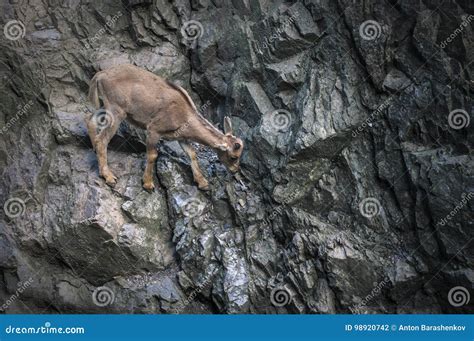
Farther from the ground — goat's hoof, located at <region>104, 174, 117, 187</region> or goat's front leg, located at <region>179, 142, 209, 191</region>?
goat's front leg, located at <region>179, 142, 209, 191</region>

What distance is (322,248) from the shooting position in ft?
46.3

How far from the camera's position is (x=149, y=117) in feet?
48.5

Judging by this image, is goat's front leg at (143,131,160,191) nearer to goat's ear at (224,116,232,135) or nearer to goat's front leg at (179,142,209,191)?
goat's front leg at (179,142,209,191)

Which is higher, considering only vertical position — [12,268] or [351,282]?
[351,282]

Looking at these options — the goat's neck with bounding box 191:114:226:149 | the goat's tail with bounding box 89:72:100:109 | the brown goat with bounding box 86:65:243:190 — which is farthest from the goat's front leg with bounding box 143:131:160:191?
the goat's tail with bounding box 89:72:100:109

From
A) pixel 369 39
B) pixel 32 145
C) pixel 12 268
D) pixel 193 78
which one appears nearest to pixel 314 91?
pixel 369 39

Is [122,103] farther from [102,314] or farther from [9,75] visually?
[102,314]

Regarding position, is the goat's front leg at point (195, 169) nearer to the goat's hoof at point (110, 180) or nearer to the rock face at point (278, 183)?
the rock face at point (278, 183)

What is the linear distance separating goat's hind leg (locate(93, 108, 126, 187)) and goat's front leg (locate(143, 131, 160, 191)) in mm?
737

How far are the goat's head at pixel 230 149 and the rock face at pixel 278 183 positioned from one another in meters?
0.43

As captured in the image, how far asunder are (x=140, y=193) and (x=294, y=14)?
5.67 m

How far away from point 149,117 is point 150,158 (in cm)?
96

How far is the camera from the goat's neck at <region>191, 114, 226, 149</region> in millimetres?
14867

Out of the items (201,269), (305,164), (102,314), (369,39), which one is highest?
(369,39)
